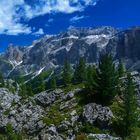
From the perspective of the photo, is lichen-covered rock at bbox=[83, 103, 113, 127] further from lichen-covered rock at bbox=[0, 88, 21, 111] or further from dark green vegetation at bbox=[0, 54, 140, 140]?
lichen-covered rock at bbox=[0, 88, 21, 111]

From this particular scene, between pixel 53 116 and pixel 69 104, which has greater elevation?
pixel 69 104

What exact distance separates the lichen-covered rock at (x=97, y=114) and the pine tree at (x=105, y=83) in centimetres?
479

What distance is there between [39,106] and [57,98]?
7608 mm

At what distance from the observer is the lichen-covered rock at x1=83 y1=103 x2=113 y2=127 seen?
9265cm

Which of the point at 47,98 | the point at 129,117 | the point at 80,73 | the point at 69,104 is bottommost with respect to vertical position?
the point at 129,117

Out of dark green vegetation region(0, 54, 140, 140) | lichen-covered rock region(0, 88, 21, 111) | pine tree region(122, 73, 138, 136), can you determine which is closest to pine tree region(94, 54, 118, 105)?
dark green vegetation region(0, 54, 140, 140)

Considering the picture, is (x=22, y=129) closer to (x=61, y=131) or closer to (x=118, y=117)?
(x=61, y=131)

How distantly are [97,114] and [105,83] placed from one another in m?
11.1

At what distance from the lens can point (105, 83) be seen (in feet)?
335

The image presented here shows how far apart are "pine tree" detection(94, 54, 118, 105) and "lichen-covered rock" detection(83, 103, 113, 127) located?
479 cm

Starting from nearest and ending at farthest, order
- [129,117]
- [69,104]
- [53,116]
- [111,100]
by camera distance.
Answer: [129,117], [53,116], [111,100], [69,104]

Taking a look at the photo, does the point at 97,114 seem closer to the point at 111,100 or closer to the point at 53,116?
the point at 111,100

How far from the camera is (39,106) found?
360ft

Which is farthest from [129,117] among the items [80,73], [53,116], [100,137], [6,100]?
[80,73]
